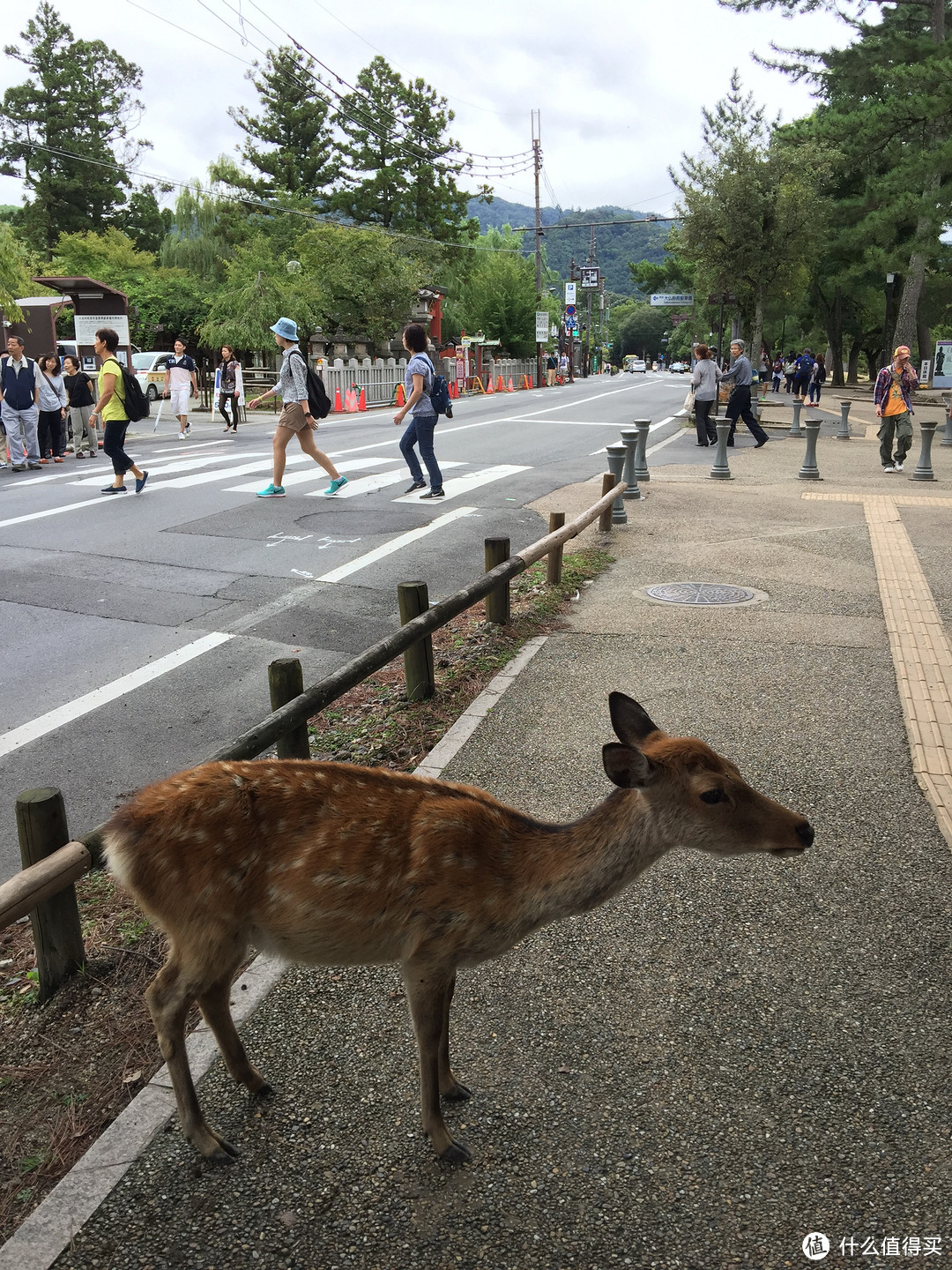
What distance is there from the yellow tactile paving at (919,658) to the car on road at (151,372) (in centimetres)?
2373

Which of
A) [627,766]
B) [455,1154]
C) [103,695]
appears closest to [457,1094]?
[455,1154]

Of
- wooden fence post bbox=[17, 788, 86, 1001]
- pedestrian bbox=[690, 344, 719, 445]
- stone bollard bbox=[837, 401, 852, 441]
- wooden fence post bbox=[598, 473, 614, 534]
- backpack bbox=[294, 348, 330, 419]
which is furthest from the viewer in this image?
stone bollard bbox=[837, 401, 852, 441]

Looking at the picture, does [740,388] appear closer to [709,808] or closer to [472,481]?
[472,481]

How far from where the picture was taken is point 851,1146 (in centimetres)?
284

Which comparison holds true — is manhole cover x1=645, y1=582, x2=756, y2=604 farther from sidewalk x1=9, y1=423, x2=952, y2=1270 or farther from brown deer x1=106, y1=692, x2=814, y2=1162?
brown deer x1=106, y1=692, x2=814, y2=1162

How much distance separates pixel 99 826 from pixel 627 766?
1.86 m

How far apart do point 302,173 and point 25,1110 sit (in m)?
60.3

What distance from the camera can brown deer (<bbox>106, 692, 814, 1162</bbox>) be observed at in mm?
2705

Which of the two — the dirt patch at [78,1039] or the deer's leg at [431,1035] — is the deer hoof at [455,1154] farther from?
the dirt patch at [78,1039]

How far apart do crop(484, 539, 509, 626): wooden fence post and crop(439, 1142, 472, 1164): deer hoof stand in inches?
201

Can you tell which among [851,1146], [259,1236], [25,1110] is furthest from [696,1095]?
[25,1110]

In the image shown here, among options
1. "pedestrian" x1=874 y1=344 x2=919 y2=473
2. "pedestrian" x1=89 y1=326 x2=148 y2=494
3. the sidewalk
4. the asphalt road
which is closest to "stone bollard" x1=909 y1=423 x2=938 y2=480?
"pedestrian" x1=874 y1=344 x2=919 y2=473

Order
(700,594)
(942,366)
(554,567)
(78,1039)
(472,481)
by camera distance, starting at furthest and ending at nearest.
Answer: (942,366), (472,481), (554,567), (700,594), (78,1039)

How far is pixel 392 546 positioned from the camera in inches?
436
